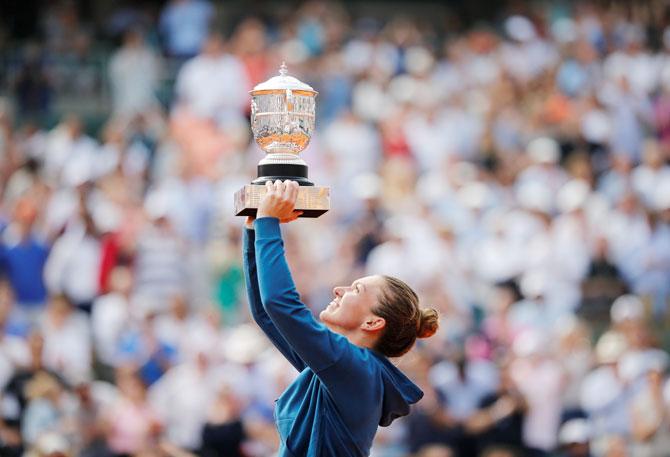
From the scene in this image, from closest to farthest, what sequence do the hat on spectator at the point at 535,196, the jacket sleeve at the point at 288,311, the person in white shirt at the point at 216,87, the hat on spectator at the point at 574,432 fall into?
the jacket sleeve at the point at 288,311, the hat on spectator at the point at 574,432, the hat on spectator at the point at 535,196, the person in white shirt at the point at 216,87

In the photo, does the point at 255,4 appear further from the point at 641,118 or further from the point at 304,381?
the point at 304,381

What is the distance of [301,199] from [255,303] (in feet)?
1.56

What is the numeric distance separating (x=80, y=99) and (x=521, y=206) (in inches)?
243

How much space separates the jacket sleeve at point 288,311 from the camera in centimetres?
461

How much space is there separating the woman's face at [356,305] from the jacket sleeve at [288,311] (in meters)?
0.27

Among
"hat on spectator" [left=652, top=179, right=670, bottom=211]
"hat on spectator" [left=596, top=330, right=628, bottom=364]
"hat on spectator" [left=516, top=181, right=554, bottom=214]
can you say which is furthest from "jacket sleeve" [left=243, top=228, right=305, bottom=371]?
"hat on spectator" [left=652, top=179, right=670, bottom=211]

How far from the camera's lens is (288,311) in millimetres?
4613

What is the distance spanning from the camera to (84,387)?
10484 mm

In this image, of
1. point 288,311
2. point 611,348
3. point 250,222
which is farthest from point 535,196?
point 288,311

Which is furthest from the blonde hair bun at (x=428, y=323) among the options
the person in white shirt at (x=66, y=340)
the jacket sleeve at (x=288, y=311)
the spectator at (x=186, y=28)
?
the spectator at (x=186, y=28)

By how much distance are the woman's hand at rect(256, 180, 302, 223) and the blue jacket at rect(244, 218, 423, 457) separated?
0.04 meters

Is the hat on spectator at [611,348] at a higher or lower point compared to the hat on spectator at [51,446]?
higher

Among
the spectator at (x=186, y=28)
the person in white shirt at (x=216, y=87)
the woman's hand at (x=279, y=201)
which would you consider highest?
the spectator at (x=186, y=28)

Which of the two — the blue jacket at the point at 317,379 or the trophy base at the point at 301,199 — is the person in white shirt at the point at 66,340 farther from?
the trophy base at the point at 301,199
